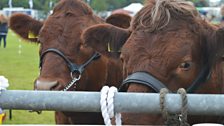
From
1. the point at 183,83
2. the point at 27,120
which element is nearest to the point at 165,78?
the point at 183,83

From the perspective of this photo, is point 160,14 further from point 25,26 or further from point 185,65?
point 25,26

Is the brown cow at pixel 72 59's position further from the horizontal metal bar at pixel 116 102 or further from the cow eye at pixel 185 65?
the horizontal metal bar at pixel 116 102

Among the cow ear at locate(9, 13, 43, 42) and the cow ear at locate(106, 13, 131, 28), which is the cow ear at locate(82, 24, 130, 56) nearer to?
the cow ear at locate(106, 13, 131, 28)

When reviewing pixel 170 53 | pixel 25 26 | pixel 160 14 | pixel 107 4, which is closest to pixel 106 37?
pixel 160 14

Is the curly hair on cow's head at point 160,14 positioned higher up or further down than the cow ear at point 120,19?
further down

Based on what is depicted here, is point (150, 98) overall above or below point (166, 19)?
below

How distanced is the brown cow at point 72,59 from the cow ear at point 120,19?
0.27 m

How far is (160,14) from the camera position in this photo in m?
3.32

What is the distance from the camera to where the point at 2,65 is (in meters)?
17.1

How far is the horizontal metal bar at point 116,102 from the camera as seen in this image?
1.95 meters

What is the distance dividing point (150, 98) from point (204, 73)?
5.12 feet

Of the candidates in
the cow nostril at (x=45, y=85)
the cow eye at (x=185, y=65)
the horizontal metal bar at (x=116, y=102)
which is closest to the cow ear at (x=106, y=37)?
the cow nostril at (x=45, y=85)

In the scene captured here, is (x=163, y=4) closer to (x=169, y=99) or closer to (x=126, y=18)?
(x=169, y=99)

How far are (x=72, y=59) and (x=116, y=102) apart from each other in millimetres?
2778
